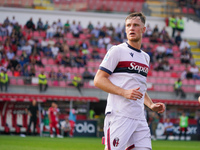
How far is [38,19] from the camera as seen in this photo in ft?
113

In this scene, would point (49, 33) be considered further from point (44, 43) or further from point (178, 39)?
point (178, 39)

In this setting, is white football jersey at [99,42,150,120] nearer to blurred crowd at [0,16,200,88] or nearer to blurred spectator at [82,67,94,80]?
blurred crowd at [0,16,200,88]

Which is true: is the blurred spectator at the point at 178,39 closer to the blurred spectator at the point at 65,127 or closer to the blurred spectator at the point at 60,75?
the blurred spectator at the point at 60,75

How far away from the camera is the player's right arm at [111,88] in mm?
5363

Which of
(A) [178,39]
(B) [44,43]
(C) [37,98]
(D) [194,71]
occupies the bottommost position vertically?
(C) [37,98]

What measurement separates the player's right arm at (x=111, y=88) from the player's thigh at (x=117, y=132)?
0.38 meters

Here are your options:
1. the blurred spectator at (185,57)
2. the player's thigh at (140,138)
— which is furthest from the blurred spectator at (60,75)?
the player's thigh at (140,138)

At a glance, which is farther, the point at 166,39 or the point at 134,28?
the point at 166,39

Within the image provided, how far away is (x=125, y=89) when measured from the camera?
222 inches

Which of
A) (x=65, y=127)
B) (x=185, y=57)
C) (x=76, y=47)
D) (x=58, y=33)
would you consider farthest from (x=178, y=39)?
(x=65, y=127)

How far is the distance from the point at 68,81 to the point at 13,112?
4160mm

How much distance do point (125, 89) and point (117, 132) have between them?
56 cm

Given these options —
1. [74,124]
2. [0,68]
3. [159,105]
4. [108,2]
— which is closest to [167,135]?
[74,124]

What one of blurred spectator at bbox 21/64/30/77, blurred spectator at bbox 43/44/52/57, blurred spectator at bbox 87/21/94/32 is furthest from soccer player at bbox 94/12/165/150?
blurred spectator at bbox 87/21/94/32
